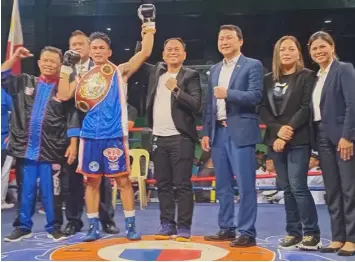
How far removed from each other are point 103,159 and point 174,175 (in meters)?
0.43

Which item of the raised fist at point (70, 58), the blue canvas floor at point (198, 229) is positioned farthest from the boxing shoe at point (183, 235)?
the raised fist at point (70, 58)

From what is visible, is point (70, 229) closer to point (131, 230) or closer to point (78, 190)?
point (78, 190)

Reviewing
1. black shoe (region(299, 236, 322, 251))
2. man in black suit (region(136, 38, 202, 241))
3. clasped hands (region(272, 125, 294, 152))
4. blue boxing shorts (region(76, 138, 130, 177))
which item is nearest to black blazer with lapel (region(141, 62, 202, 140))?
man in black suit (region(136, 38, 202, 241))

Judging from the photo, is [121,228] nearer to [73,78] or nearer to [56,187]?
[56,187]

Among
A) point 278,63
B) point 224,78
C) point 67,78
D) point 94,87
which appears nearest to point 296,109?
→ point 278,63

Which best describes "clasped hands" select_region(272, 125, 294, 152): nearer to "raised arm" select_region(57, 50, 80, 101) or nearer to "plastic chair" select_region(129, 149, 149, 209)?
"raised arm" select_region(57, 50, 80, 101)

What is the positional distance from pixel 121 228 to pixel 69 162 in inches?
23.3

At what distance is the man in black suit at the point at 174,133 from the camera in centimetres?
281

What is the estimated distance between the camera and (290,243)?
2666 millimetres

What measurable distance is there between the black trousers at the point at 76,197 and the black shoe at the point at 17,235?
27 cm

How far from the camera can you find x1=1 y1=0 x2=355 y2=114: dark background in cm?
319

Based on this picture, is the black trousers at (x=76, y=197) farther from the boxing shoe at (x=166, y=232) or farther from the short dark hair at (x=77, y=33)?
the short dark hair at (x=77, y=33)

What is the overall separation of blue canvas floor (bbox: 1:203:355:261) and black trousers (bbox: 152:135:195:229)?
0.88 feet

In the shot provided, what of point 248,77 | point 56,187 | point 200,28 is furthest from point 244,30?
point 56,187
